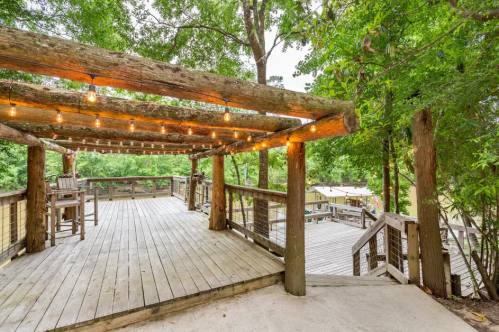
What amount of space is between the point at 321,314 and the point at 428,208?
79.0 inches

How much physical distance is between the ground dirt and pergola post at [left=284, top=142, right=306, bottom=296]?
172 cm

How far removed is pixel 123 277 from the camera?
277cm

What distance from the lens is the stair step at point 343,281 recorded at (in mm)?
2881

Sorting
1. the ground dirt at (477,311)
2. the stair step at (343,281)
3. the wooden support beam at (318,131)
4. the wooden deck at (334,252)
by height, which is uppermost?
the wooden support beam at (318,131)

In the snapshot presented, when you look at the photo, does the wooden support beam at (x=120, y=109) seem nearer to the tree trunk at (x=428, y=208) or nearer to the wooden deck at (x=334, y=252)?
the tree trunk at (x=428, y=208)

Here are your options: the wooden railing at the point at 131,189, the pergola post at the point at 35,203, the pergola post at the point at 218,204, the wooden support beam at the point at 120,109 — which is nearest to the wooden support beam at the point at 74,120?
the wooden support beam at the point at 120,109

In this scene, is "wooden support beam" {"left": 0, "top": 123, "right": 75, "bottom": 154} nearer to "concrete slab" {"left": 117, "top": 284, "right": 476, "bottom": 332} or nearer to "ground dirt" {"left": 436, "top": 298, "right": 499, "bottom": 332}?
"concrete slab" {"left": 117, "top": 284, "right": 476, "bottom": 332}

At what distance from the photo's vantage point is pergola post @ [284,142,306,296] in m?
2.68

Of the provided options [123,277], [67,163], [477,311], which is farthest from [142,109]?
[67,163]

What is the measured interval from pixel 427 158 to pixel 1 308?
517 centimetres

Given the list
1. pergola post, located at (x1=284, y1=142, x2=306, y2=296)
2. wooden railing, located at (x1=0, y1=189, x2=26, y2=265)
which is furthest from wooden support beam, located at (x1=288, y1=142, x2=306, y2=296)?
wooden railing, located at (x1=0, y1=189, x2=26, y2=265)

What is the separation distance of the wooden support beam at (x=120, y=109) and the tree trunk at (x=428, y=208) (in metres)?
1.78

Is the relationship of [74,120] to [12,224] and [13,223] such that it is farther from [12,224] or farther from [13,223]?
[12,224]

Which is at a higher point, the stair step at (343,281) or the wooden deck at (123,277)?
the wooden deck at (123,277)
